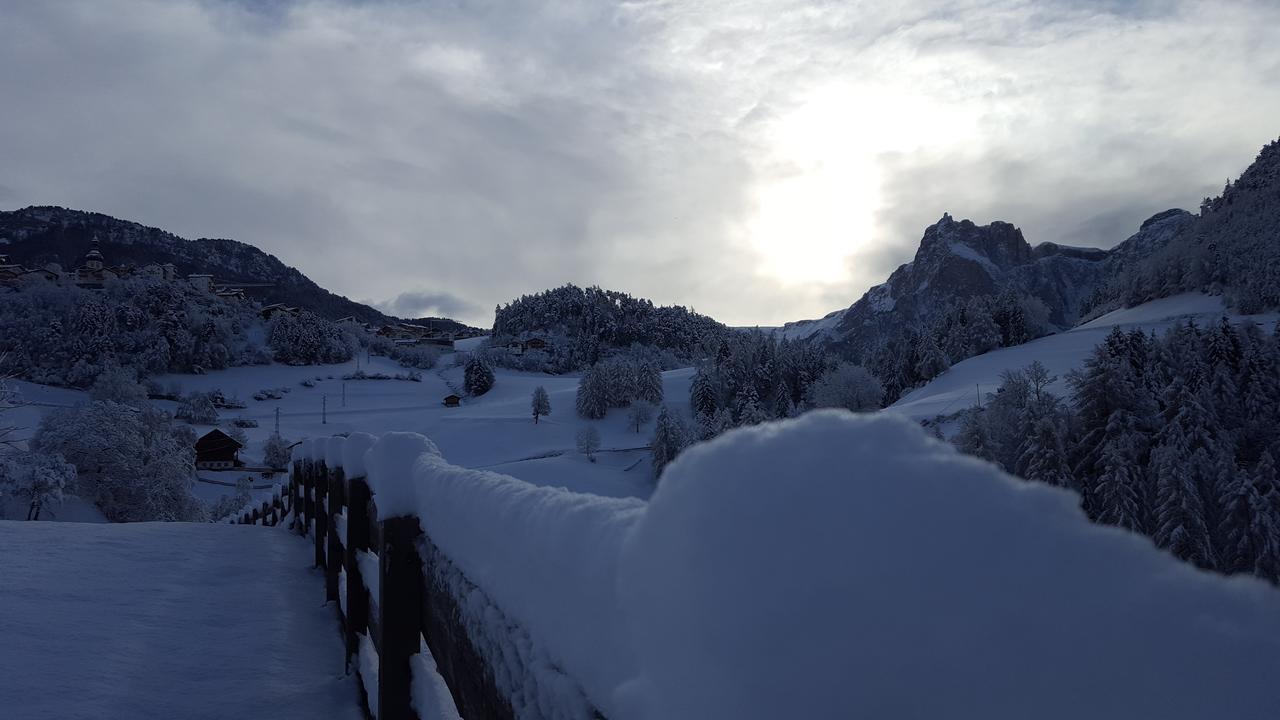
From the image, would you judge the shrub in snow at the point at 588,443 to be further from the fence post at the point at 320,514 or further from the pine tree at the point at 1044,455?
the fence post at the point at 320,514

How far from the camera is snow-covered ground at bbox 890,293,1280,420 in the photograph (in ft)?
171

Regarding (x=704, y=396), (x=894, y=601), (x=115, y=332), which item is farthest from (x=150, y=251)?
(x=894, y=601)

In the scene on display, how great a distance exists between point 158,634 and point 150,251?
18082cm

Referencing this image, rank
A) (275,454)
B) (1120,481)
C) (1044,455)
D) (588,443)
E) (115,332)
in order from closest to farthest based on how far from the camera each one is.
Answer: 1. (1120,481)
2. (1044,455)
3. (275,454)
4. (588,443)
5. (115,332)

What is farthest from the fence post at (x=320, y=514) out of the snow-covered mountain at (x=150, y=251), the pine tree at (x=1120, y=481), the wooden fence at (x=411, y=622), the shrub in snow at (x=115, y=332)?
the snow-covered mountain at (x=150, y=251)

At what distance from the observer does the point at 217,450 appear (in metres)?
50.0

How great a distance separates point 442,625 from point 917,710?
1759mm

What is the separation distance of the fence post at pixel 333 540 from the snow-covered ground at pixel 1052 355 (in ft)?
148

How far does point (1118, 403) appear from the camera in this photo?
115ft

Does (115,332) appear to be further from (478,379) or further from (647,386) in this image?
(647,386)

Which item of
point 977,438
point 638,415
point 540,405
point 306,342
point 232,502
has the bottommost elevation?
point 232,502

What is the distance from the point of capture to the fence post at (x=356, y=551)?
12.0 feet

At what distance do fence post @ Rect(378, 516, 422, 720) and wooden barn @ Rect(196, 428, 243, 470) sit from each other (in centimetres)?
5431

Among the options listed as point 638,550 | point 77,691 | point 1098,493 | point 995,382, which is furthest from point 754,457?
point 995,382
